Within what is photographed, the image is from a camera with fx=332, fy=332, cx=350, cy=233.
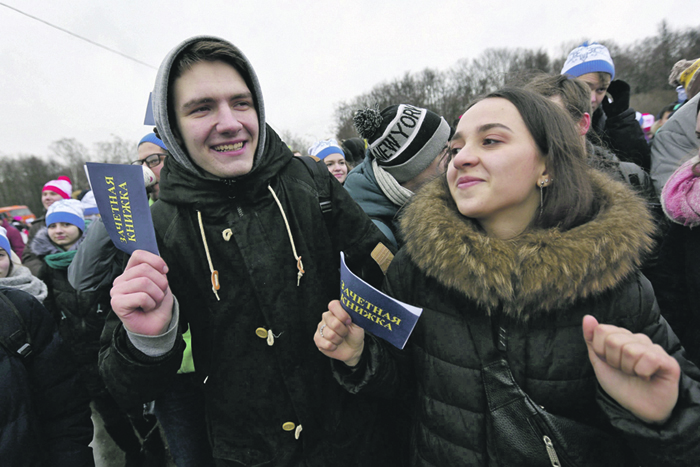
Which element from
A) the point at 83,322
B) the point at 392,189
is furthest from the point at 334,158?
the point at 83,322

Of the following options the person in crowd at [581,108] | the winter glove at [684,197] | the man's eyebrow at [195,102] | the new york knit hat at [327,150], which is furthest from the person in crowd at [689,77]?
the new york knit hat at [327,150]

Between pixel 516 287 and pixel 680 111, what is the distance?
220cm

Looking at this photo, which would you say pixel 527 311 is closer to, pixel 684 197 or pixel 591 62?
pixel 684 197

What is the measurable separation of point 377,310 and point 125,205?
875mm

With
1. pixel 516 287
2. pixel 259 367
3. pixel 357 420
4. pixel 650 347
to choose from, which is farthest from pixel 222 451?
pixel 650 347

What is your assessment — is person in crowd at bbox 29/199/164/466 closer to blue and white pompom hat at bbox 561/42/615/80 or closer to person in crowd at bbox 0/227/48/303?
person in crowd at bbox 0/227/48/303

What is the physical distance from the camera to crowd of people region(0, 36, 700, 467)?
109 centimetres

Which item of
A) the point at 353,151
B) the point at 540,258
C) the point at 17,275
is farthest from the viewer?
the point at 353,151

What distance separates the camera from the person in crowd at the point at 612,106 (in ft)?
8.52

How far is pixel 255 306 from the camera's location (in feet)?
4.53

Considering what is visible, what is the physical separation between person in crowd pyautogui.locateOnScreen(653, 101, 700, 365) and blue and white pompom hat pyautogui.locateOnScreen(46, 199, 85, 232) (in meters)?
4.68

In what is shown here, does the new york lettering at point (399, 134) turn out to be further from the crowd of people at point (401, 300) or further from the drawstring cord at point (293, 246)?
the drawstring cord at point (293, 246)

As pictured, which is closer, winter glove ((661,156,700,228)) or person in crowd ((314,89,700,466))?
person in crowd ((314,89,700,466))

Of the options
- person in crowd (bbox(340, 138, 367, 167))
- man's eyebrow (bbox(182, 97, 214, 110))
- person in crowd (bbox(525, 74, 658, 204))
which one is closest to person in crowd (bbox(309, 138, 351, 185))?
person in crowd (bbox(340, 138, 367, 167))
